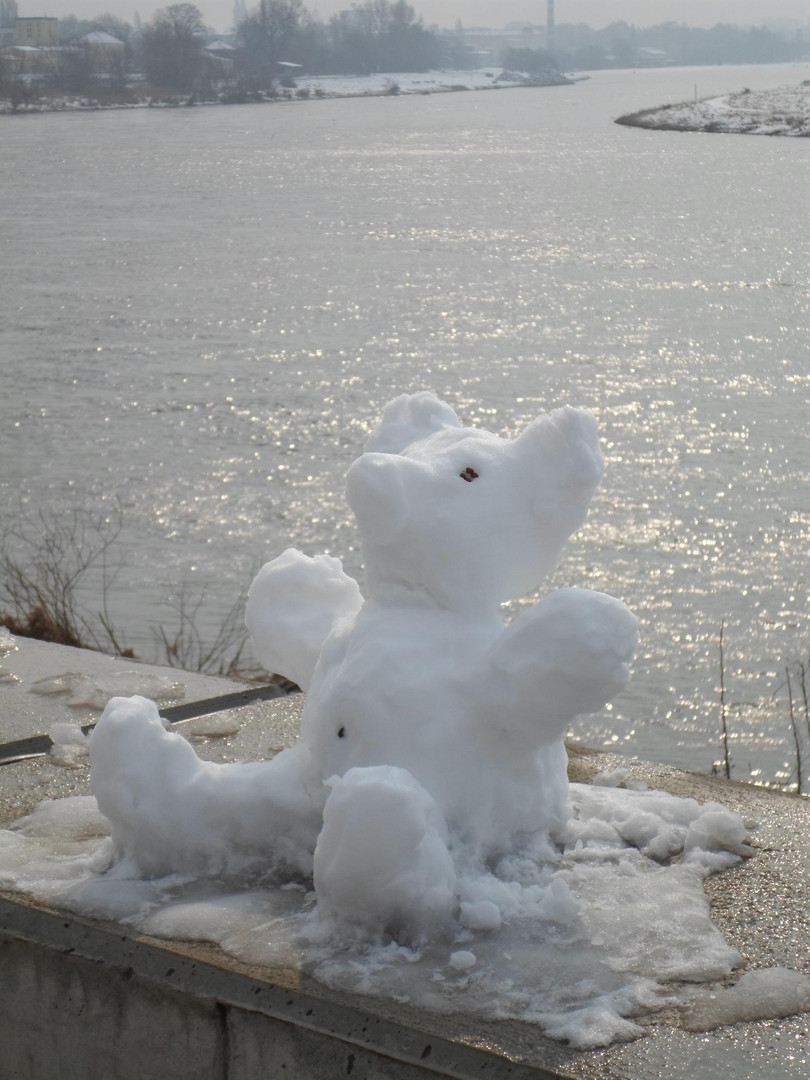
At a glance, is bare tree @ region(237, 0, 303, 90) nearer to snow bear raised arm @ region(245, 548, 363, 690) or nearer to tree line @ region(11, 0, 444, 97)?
tree line @ region(11, 0, 444, 97)

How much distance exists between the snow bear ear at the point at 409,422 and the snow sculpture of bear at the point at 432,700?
0.41 ft

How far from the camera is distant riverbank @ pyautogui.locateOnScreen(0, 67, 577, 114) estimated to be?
67.6m

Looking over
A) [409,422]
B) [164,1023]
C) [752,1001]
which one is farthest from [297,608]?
[752,1001]

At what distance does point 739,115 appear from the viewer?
2164 inches

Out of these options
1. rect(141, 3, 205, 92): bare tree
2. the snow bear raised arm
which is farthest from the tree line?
the snow bear raised arm

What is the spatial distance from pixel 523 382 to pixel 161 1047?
11860 millimetres

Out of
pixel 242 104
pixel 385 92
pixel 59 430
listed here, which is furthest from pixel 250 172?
pixel 385 92

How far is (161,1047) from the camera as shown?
2.70 metres

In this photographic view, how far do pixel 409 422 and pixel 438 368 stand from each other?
38.4ft

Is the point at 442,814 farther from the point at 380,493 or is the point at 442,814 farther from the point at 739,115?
the point at 739,115

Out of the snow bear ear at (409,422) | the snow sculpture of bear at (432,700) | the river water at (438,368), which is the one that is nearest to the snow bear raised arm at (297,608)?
the snow sculpture of bear at (432,700)

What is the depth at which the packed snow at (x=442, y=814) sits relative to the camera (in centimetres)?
269

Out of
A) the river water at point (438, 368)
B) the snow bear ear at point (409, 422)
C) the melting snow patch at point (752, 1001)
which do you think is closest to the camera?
the melting snow patch at point (752, 1001)

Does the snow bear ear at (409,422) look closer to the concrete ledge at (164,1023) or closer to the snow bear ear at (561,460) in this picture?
the snow bear ear at (561,460)
